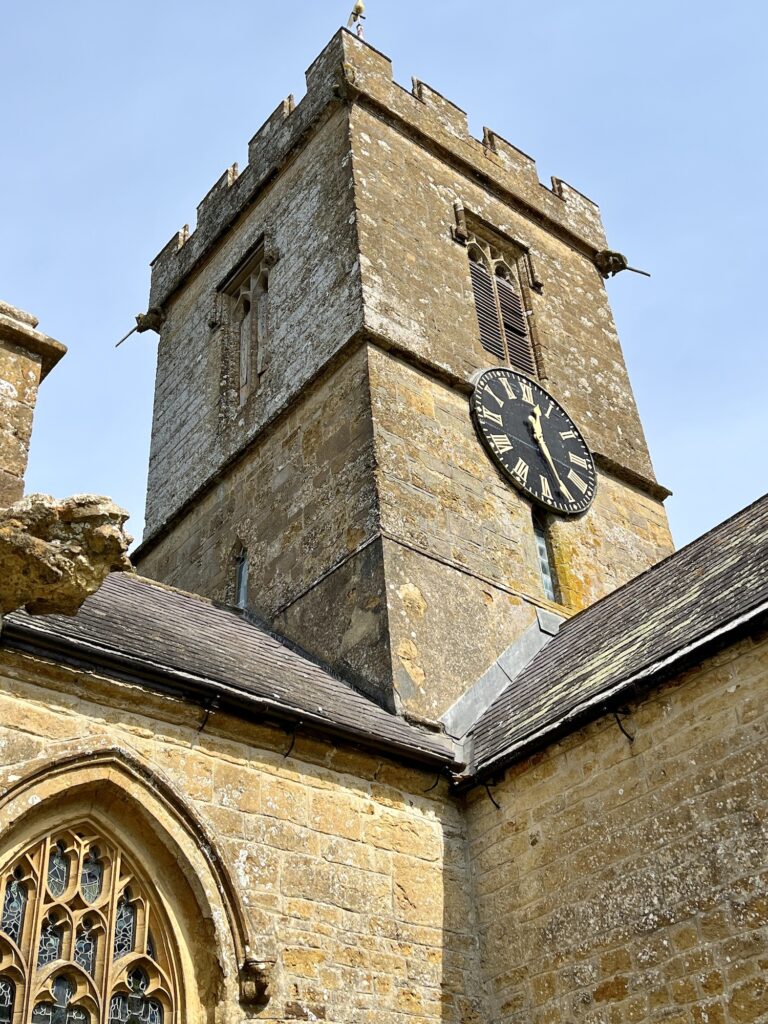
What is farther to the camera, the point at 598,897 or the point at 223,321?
the point at 223,321

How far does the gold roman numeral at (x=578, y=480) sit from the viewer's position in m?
10.8

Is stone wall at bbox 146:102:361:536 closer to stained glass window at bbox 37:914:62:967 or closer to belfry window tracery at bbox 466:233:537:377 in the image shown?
belfry window tracery at bbox 466:233:537:377

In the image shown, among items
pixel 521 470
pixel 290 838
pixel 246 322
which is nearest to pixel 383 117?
pixel 246 322

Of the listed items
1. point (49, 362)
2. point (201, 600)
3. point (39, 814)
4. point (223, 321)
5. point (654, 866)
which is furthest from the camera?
point (223, 321)

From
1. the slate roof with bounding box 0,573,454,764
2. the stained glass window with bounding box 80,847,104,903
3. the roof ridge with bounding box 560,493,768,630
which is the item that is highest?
the roof ridge with bounding box 560,493,768,630

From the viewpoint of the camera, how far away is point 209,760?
6207 millimetres

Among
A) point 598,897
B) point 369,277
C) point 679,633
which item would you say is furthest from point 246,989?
point 369,277

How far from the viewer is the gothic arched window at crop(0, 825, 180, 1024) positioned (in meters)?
5.18

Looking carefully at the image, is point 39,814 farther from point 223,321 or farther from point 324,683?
point 223,321

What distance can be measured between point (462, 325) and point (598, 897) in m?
6.36

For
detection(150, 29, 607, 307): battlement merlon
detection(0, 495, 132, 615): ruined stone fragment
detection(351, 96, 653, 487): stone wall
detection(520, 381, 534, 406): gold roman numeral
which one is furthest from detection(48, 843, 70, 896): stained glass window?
detection(150, 29, 607, 307): battlement merlon

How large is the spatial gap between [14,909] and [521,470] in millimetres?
6280

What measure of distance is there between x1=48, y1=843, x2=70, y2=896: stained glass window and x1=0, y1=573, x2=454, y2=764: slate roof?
0.96 m

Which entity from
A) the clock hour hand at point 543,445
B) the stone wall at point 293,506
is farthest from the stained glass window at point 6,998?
the clock hour hand at point 543,445
